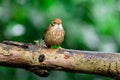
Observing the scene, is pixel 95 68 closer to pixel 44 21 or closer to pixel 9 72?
pixel 44 21

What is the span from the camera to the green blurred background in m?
3.52

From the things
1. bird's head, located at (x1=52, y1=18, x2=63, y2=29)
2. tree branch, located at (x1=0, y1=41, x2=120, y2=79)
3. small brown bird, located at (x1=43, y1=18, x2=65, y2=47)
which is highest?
bird's head, located at (x1=52, y1=18, x2=63, y2=29)

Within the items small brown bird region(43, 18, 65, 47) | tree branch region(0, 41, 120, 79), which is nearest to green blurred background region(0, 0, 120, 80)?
small brown bird region(43, 18, 65, 47)

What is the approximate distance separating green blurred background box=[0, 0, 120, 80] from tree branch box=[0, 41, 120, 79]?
0.73 metres

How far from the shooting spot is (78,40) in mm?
3654

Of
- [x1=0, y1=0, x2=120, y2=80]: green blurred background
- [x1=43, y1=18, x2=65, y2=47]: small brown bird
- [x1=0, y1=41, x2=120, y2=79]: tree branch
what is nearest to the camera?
[x1=0, y1=41, x2=120, y2=79]: tree branch

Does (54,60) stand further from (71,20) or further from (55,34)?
(71,20)

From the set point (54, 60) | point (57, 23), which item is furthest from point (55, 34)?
point (54, 60)

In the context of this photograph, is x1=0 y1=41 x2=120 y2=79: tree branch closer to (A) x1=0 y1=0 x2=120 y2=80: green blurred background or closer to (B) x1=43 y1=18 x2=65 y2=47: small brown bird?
(B) x1=43 y1=18 x2=65 y2=47: small brown bird

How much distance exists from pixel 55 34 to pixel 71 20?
826 millimetres

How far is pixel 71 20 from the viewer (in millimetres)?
3645

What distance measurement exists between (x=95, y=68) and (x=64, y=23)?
957mm

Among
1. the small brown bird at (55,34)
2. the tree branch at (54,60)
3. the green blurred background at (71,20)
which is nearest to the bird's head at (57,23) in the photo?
the small brown bird at (55,34)

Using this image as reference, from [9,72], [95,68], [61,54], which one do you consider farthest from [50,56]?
[9,72]
